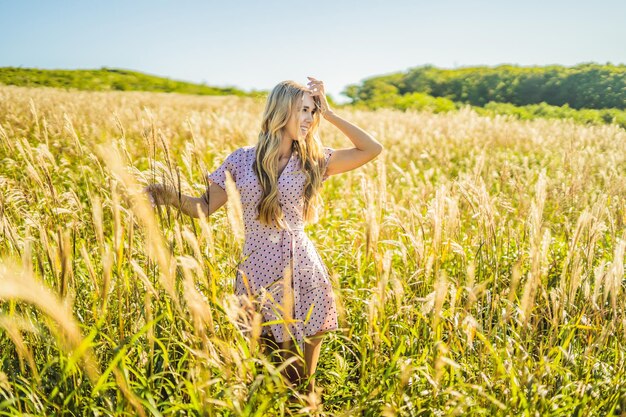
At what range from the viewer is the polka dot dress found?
7.70ft

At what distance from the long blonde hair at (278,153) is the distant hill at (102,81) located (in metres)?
18.2

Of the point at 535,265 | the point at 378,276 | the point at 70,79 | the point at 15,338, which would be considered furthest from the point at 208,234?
the point at 70,79

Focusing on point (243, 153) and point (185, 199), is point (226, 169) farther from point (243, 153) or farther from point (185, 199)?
point (185, 199)

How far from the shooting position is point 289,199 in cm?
252

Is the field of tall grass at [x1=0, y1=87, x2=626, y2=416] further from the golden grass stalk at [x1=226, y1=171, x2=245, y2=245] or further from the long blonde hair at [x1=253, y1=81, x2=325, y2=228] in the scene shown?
the long blonde hair at [x1=253, y1=81, x2=325, y2=228]

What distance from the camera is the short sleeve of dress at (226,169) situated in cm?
254

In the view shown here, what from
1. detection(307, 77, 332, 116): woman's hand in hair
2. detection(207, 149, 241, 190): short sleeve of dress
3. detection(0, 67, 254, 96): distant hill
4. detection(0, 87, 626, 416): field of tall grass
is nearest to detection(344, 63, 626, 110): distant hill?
detection(0, 87, 626, 416): field of tall grass

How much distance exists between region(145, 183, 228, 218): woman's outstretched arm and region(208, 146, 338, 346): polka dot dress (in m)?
0.07

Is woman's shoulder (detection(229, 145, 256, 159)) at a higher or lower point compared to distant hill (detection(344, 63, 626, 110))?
lower

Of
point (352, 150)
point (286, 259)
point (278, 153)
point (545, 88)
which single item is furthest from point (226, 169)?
point (545, 88)

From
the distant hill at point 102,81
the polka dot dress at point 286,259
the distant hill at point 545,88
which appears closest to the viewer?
the polka dot dress at point 286,259

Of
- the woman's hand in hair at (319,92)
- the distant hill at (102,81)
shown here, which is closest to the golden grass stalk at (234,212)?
the woman's hand in hair at (319,92)

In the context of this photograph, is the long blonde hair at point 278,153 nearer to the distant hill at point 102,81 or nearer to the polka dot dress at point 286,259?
the polka dot dress at point 286,259

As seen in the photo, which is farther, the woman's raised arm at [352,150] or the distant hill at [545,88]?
the distant hill at [545,88]
